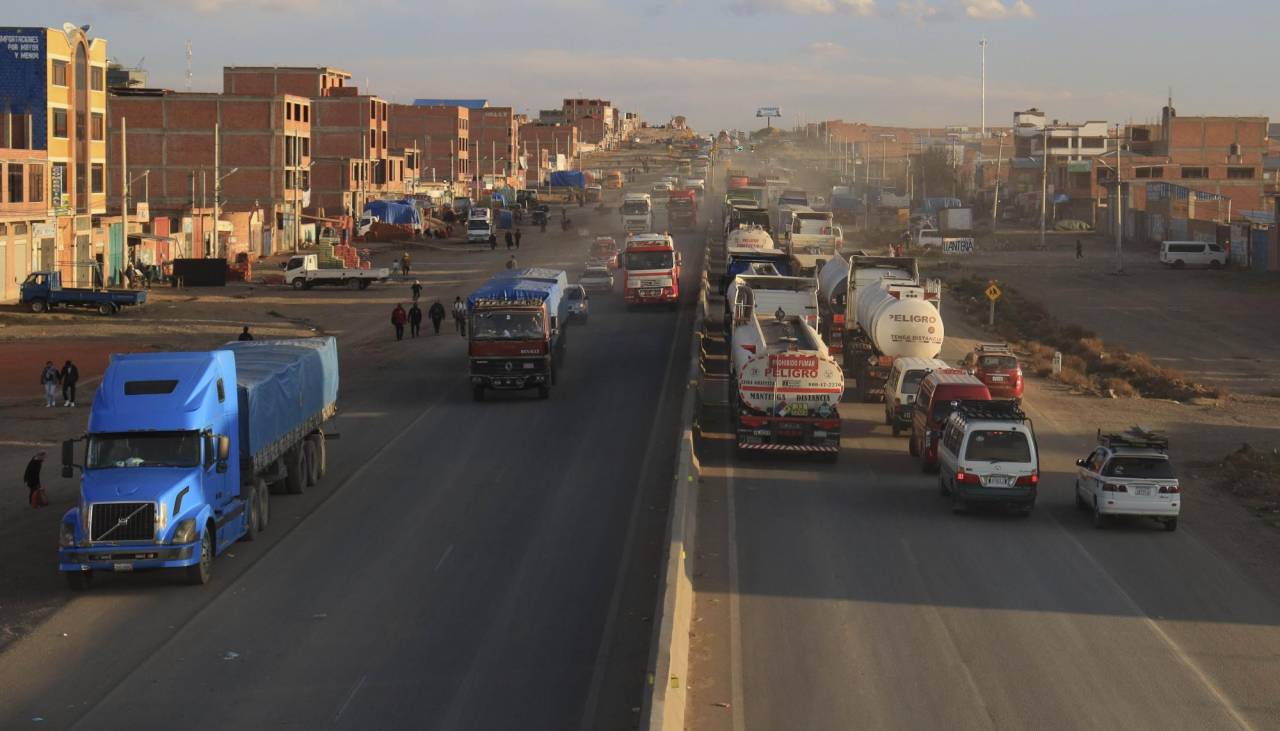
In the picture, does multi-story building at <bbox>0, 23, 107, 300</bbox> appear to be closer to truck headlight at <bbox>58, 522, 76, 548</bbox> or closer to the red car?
the red car

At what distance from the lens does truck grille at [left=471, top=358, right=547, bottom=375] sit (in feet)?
137

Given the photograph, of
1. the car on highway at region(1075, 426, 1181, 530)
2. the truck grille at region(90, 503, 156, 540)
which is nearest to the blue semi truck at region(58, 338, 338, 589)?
the truck grille at region(90, 503, 156, 540)

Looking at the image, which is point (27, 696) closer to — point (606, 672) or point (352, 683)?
point (352, 683)

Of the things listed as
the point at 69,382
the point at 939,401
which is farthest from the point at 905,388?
the point at 69,382

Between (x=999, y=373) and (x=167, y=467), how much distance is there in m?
23.7

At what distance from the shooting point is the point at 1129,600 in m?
23.2

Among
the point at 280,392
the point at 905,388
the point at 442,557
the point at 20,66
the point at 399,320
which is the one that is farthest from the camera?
the point at 20,66

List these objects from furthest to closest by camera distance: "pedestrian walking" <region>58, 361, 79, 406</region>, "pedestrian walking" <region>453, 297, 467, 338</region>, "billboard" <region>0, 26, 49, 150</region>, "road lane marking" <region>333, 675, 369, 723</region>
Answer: "billboard" <region>0, 26, 49, 150</region>, "pedestrian walking" <region>453, 297, 467, 338</region>, "pedestrian walking" <region>58, 361, 79, 406</region>, "road lane marking" <region>333, 675, 369, 723</region>

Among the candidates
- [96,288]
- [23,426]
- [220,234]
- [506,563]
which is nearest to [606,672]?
[506,563]

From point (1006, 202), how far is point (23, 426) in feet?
513

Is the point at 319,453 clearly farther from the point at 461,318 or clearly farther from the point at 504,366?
the point at 461,318

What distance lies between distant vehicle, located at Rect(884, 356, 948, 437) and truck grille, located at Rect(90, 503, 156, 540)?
2035 centimetres

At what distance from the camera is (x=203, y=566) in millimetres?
23453

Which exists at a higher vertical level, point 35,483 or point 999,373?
point 999,373
